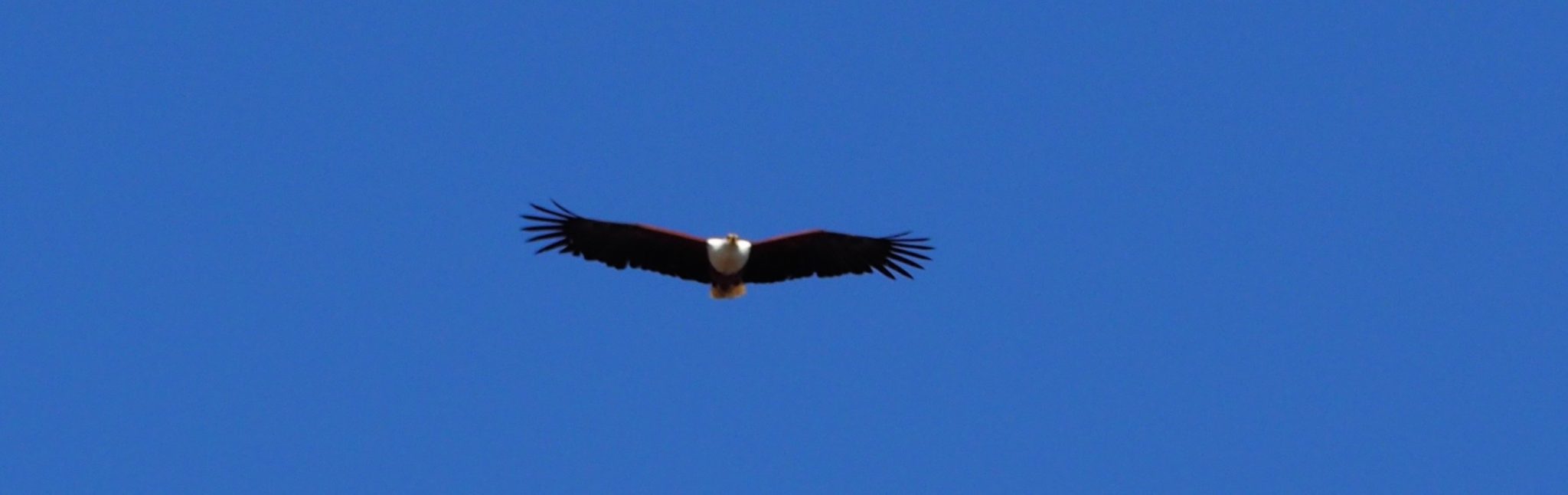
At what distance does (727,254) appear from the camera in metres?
42.7

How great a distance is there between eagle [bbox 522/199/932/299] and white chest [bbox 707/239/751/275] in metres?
0.01

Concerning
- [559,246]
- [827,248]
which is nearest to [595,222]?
[559,246]

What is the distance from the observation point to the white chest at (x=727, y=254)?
140 feet

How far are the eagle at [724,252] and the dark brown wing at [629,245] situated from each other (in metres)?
0.01

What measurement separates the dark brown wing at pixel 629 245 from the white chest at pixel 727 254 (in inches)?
7.7

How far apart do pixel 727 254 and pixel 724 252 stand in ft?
0.16

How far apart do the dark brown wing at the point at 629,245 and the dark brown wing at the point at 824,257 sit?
2.64 ft

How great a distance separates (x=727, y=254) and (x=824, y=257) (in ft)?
→ 5.45

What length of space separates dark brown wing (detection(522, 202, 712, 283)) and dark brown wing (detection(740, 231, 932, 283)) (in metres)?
0.80

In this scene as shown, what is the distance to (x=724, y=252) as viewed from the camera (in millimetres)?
42656

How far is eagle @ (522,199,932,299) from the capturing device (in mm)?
42656

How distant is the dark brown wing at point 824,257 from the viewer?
43062 mm

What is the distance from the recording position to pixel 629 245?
141ft

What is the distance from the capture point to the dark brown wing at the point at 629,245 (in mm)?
42594
